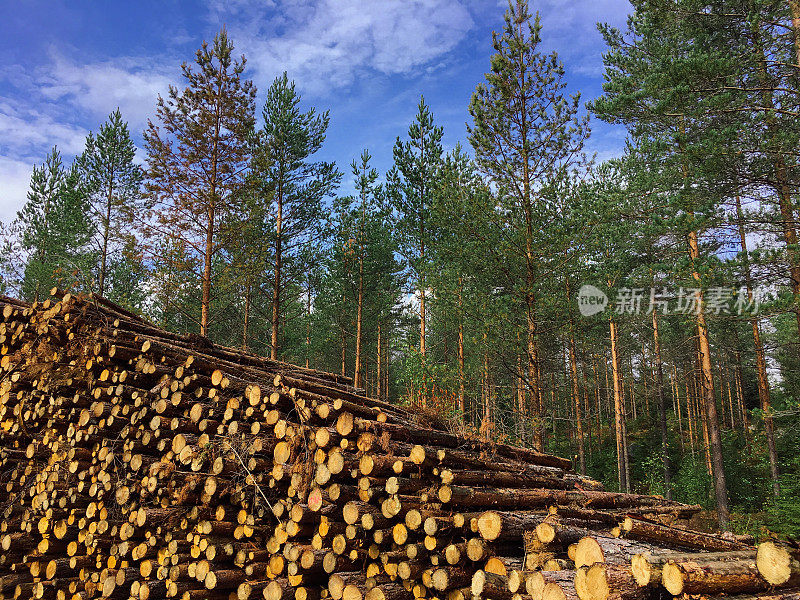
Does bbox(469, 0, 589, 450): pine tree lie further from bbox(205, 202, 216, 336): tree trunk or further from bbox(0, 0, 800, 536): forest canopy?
bbox(205, 202, 216, 336): tree trunk

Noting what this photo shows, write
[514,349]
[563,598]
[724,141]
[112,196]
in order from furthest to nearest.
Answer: [112,196]
[514,349]
[724,141]
[563,598]

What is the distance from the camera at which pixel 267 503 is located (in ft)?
12.1

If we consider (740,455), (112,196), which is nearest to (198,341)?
(112,196)

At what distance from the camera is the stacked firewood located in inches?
117

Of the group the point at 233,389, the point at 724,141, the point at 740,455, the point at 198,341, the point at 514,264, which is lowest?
the point at 740,455

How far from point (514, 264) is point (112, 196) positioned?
791 inches

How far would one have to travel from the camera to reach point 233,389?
4559mm

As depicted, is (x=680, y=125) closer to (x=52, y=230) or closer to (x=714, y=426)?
(x=714, y=426)

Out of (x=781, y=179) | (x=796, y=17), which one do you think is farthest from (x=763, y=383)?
(x=796, y=17)

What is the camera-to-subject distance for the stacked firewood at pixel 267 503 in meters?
2.96

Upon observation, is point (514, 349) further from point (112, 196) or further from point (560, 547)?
point (112, 196)

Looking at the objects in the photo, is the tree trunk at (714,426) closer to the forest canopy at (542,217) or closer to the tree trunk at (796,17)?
the forest canopy at (542,217)

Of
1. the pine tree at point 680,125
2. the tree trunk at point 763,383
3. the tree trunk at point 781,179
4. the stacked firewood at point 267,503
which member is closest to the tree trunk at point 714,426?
the pine tree at point 680,125

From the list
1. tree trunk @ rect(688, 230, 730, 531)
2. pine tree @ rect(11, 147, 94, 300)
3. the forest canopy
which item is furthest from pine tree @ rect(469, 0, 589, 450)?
pine tree @ rect(11, 147, 94, 300)
